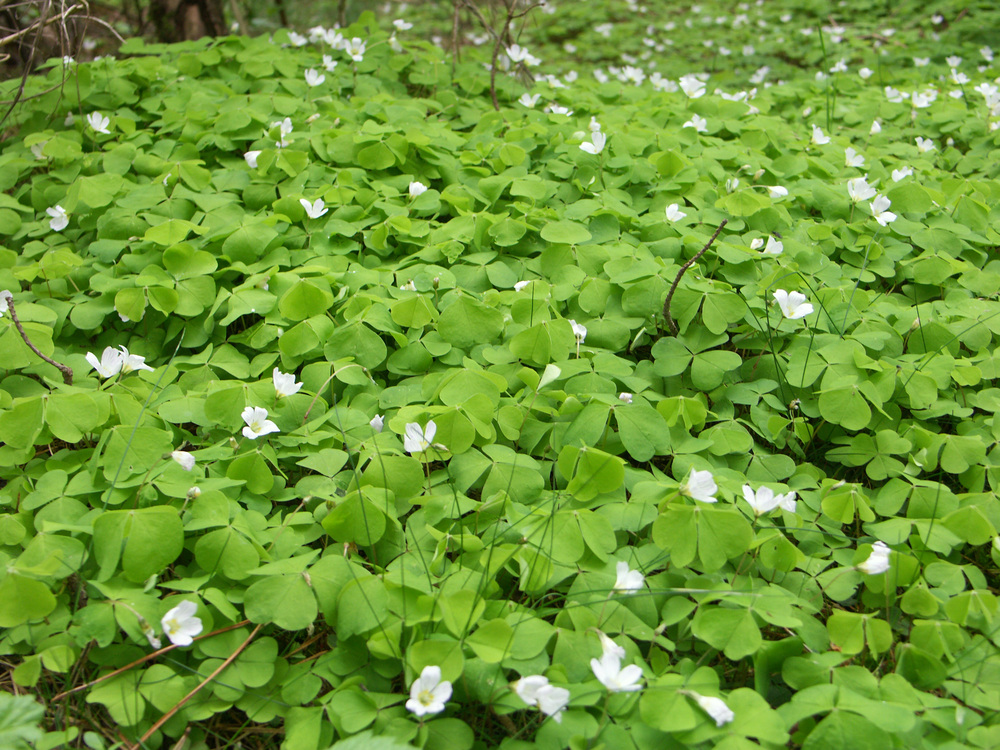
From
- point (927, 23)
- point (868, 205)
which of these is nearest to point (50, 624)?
point (868, 205)

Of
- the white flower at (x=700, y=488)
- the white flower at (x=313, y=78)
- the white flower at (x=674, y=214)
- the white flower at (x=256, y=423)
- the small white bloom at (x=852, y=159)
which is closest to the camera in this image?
the white flower at (x=700, y=488)

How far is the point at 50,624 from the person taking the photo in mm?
1621

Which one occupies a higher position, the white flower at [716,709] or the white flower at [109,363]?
the white flower at [109,363]

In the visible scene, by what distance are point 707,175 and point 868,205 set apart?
685 millimetres

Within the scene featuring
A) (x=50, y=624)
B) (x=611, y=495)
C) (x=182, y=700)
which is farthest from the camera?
(x=611, y=495)

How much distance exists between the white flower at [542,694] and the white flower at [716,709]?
28cm

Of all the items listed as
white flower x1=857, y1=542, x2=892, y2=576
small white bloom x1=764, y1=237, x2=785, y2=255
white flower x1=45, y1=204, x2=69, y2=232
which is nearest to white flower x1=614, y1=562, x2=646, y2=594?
white flower x1=857, y1=542, x2=892, y2=576

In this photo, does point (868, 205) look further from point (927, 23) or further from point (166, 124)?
point (927, 23)

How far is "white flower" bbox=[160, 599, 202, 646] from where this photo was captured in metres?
1.53

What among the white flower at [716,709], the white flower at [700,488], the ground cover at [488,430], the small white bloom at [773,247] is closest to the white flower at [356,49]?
the ground cover at [488,430]

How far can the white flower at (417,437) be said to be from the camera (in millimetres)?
1839

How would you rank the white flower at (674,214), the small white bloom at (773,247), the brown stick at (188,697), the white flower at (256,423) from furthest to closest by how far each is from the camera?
the white flower at (674,214), the small white bloom at (773,247), the white flower at (256,423), the brown stick at (188,697)

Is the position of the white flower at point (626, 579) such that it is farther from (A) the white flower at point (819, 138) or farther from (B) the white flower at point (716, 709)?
(A) the white flower at point (819, 138)

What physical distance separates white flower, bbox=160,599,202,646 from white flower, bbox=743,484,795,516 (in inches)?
53.8
